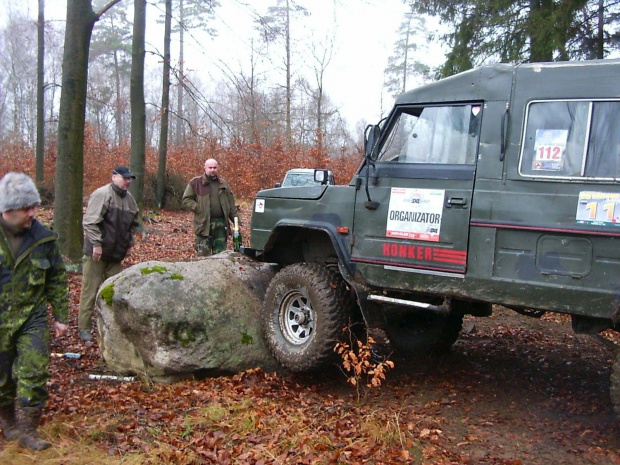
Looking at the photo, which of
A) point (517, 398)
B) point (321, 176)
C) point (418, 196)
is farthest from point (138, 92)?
point (517, 398)

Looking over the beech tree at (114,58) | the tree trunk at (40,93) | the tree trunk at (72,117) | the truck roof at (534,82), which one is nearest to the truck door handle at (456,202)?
the truck roof at (534,82)

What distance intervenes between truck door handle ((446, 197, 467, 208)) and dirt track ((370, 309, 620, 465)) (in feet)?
5.70

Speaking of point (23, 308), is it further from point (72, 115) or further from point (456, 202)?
point (72, 115)

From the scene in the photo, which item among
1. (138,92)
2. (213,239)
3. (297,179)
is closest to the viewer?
(213,239)

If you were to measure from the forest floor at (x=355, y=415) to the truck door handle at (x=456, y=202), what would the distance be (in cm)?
174

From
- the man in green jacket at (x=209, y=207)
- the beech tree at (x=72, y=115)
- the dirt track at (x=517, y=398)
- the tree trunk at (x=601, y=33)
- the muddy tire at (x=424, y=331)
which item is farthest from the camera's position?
the tree trunk at (x=601, y=33)

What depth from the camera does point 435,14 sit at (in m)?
11.8

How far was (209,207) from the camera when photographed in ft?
27.7

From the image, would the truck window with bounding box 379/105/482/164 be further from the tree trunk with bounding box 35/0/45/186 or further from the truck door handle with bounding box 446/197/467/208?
the tree trunk with bounding box 35/0/45/186

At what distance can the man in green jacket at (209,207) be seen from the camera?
8.43 m

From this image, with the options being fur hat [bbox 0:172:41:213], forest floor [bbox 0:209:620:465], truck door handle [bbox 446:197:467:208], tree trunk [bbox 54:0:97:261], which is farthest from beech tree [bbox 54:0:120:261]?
truck door handle [bbox 446:197:467:208]

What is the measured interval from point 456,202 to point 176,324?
2915 millimetres

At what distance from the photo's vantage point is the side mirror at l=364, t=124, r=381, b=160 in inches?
212

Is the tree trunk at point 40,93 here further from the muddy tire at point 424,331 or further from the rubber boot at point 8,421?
the rubber boot at point 8,421
